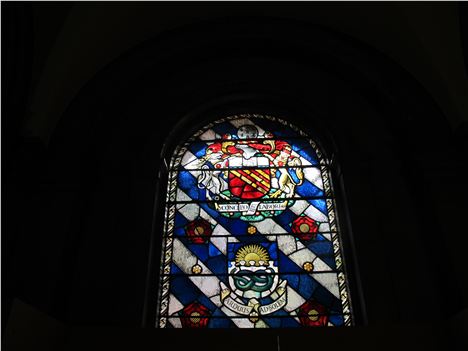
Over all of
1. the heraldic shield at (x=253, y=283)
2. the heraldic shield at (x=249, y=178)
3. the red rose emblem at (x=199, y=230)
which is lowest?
the heraldic shield at (x=253, y=283)

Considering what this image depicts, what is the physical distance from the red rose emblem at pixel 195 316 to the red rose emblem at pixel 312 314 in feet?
2.81

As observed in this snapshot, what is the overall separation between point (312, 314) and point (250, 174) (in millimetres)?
1676

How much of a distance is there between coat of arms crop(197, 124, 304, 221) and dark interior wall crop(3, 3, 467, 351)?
0.42 metres

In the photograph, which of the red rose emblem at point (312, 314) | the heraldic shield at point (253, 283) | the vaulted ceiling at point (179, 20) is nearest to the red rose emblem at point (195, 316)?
the heraldic shield at point (253, 283)

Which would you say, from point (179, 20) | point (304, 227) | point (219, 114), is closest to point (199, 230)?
point (304, 227)

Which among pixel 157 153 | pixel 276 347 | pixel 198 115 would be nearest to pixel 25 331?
pixel 276 347

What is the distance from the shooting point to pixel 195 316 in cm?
430

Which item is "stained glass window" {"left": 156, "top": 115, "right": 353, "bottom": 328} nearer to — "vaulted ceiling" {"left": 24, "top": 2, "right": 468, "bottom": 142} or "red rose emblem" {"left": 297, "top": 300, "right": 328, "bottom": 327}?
"red rose emblem" {"left": 297, "top": 300, "right": 328, "bottom": 327}

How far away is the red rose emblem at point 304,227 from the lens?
473 cm

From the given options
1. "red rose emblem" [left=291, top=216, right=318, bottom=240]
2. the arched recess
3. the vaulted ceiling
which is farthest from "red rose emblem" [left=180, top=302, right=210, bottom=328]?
the vaulted ceiling

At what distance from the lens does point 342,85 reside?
5.66 meters

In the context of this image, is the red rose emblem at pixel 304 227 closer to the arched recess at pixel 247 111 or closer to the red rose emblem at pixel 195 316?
the arched recess at pixel 247 111

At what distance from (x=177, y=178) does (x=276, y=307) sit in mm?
1819

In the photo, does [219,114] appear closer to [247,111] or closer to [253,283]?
[247,111]
